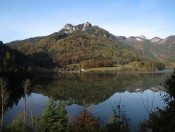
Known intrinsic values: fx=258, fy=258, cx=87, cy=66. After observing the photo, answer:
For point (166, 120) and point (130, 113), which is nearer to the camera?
point (166, 120)

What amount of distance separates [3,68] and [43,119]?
300 feet

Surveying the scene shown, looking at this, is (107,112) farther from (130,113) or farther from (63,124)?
(63,124)

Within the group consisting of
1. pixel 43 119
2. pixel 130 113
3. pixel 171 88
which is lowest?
pixel 130 113

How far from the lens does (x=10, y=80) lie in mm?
114812

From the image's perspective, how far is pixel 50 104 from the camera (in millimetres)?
34625

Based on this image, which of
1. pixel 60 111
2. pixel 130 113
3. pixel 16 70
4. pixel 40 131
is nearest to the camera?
pixel 40 131

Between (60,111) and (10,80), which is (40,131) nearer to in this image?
(60,111)

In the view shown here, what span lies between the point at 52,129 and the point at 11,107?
1610 inches

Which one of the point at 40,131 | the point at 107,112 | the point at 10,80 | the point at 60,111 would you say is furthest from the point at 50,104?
the point at 10,80

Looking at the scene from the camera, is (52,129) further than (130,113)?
No

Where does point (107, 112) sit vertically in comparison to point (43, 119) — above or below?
below

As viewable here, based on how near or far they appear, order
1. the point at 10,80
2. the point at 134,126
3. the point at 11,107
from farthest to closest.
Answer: the point at 10,80 < the point at 11,107 < the point at 134,126

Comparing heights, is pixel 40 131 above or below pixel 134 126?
above

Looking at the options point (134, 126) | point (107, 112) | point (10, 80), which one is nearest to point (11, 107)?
point (107, 112)
